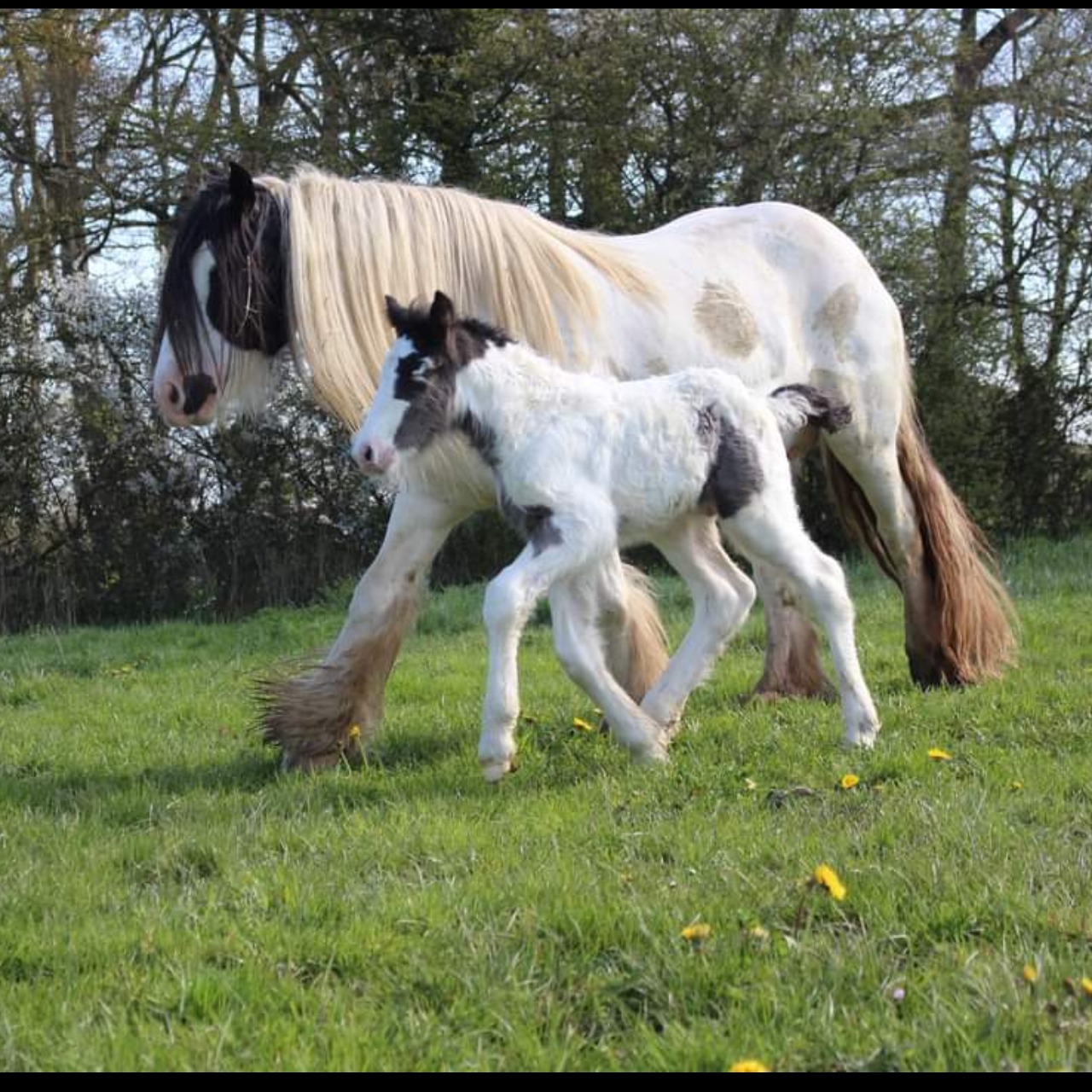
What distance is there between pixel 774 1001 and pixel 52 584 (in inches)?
490

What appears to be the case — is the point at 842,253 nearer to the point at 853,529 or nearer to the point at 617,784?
the point at 853,529

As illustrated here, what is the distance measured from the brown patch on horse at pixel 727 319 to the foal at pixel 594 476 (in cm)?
81

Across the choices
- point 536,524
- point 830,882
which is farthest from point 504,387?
point 830,882

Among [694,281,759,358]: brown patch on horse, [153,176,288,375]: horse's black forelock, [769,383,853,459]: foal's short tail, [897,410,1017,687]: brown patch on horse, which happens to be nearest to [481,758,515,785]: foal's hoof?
[769,383,853,459]: foal's short tail

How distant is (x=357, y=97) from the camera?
50.9ft

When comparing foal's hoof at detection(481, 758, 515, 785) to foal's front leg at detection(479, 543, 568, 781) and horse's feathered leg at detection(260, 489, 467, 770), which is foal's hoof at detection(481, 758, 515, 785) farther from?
horse's feathered leg at detection(260, 489, 467, 770)

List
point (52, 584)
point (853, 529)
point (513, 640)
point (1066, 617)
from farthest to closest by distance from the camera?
1. point (52, 584)
2. point (1066, 617)
3. point (853, 529)
4. point (513, 640)

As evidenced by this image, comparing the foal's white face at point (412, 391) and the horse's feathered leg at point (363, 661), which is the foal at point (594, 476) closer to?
the foal's white face at point (412, 391)

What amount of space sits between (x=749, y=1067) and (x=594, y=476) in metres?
2.61

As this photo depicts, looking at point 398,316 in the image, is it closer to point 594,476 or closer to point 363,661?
point 594,476

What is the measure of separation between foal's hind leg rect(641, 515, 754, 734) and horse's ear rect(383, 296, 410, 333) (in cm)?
130
